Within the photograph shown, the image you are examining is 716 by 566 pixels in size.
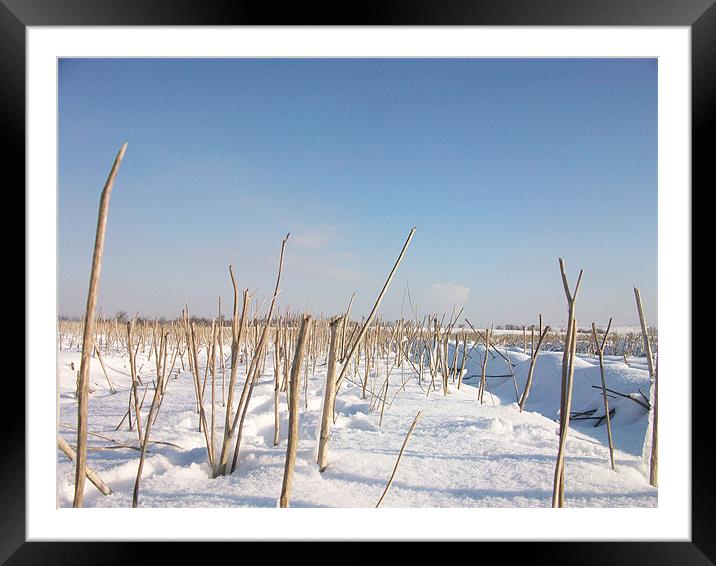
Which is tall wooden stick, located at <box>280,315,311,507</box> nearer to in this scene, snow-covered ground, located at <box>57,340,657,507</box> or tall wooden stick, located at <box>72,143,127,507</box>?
snow-covered ground, located at <box>57,340,657,507</box>

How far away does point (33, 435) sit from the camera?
711 mm

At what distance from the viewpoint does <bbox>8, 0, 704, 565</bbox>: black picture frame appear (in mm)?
688

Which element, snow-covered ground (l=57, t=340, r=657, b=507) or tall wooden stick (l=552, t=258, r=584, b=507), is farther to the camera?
snow-covered ground (l=57, t=340, r=657, b=507)

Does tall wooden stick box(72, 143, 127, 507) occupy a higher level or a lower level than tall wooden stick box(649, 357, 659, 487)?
higher

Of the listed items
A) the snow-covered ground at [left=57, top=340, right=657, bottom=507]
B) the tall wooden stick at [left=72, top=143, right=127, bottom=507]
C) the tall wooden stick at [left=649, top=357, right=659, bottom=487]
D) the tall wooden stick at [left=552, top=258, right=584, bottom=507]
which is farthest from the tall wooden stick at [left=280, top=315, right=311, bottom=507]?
the tall wooden stick at [left=649, top=357, right=659, bottom=487]

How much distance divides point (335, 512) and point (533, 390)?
3.61 metres

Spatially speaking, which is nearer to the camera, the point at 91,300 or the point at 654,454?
the point at 91,300

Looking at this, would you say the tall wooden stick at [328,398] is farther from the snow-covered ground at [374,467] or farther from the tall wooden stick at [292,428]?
the tall wooden stick at [292,428]

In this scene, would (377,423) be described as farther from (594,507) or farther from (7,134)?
(7,134)
